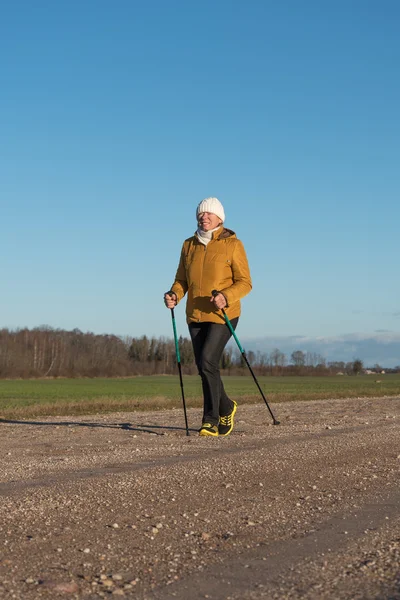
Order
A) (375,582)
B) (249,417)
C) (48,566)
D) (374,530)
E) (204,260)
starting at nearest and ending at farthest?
(375,582)
(48,566)
(374,530)
(204,260)
(249,417)

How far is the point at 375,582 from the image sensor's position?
3.26 metres

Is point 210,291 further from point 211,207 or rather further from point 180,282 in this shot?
point 211,207

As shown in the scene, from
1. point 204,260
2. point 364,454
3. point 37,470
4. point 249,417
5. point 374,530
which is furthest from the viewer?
point 249,417

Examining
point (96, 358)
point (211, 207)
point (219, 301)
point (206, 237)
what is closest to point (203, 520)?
point (219, 301)

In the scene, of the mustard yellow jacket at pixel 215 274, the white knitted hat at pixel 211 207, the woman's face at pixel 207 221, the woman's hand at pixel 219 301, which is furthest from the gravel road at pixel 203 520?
the white knitted hat at pixel 211 207

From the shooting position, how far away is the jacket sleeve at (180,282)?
10188 millimetres

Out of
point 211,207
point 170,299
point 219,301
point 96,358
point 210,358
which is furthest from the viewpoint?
point 96,358

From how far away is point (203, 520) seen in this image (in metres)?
4.48

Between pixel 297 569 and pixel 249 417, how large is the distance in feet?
32.3

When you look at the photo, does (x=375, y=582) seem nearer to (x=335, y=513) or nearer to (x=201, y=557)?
(x=201, y=557)

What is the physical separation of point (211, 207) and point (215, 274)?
2.67 ft

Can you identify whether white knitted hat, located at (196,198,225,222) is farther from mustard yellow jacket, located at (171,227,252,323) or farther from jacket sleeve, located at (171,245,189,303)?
jacket sleeve, located at (171,245,189,303)

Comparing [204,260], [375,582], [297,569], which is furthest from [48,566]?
[204,260]

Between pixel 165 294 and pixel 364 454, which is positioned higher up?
pixel 165 294
